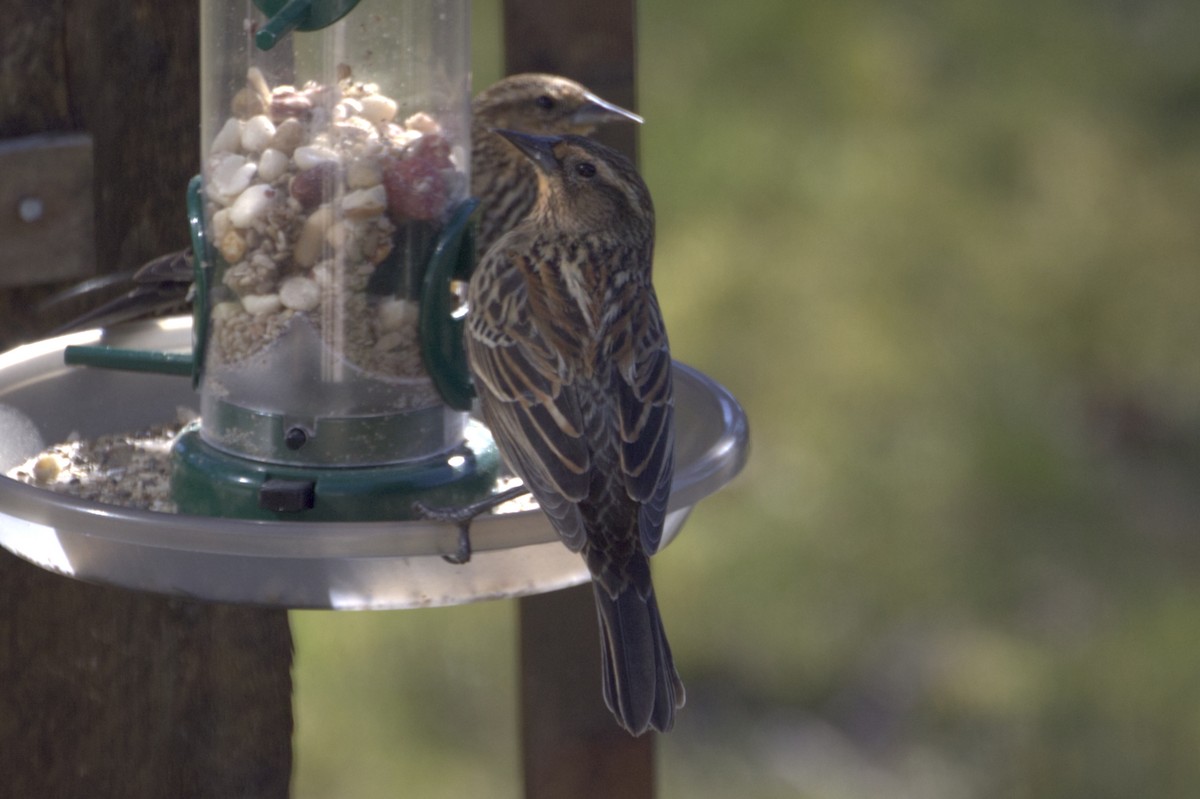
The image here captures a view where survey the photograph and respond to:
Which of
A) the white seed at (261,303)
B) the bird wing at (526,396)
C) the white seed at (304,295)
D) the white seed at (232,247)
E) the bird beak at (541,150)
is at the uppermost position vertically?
the bird beak at (541,150)

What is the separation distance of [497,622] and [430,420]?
3.06m

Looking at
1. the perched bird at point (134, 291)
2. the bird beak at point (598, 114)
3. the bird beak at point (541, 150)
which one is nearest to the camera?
the perched bird at point (134, 291)

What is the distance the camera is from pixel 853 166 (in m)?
5.28

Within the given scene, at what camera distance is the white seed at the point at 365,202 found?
2836 millimetres

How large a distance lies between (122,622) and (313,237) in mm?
882

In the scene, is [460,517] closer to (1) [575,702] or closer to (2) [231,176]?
(2) [231,176]

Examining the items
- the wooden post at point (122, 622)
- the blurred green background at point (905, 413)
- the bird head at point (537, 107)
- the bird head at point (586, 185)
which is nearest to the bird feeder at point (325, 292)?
the wooden post at point (122, 622)

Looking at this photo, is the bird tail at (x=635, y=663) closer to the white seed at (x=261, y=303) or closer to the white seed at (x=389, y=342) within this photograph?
the white seed at (x=389, y=342)

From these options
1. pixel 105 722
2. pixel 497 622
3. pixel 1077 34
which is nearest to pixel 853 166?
pixel 1077 34

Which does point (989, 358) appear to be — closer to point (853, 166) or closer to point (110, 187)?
point (853, 166)

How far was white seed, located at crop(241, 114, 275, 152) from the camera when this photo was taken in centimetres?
282

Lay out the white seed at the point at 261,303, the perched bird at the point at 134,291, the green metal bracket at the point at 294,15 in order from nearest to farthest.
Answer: the green metal bracket at the point at 294,15
the white seed at the point at 261,303
the perched bird at the point at 134,291

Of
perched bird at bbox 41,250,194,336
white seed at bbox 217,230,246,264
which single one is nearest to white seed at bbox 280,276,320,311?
white seed at bbox 217,230,246,264

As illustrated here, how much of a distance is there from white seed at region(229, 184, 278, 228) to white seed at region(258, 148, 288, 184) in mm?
17
